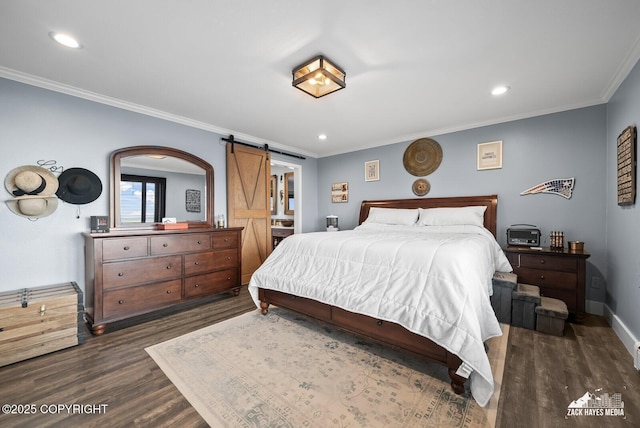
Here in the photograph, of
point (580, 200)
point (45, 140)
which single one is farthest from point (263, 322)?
point (580, 200)

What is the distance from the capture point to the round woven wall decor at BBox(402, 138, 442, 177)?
13.8 feet

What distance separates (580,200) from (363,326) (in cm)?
325

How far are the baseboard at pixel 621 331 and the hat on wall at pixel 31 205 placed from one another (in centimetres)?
540

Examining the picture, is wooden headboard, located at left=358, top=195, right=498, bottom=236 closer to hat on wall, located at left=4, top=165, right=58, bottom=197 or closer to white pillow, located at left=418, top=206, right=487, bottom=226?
white pillow, located at left=418, top=206, right=487, bottom=226

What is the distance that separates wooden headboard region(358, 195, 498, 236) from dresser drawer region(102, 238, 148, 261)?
11.7 feet

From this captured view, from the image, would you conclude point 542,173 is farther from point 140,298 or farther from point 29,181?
point 29,181

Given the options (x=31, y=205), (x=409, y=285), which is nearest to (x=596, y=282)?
(x=409, y=285)

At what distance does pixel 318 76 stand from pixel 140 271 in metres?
2.72

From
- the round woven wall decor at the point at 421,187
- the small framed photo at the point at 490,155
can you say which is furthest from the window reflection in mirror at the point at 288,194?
the small framed photo at the point at 490,155

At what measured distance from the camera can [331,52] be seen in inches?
82.5

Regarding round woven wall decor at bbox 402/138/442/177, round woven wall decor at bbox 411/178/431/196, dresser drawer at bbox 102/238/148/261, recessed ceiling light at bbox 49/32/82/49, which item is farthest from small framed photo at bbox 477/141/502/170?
recessed ceiling light at bbox 49/32/82/49

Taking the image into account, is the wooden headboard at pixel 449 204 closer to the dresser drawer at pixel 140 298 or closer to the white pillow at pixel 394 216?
the white pillow at pixel 394 216

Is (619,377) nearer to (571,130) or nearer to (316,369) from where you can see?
(316,369)

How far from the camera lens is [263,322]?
2.71 meters
